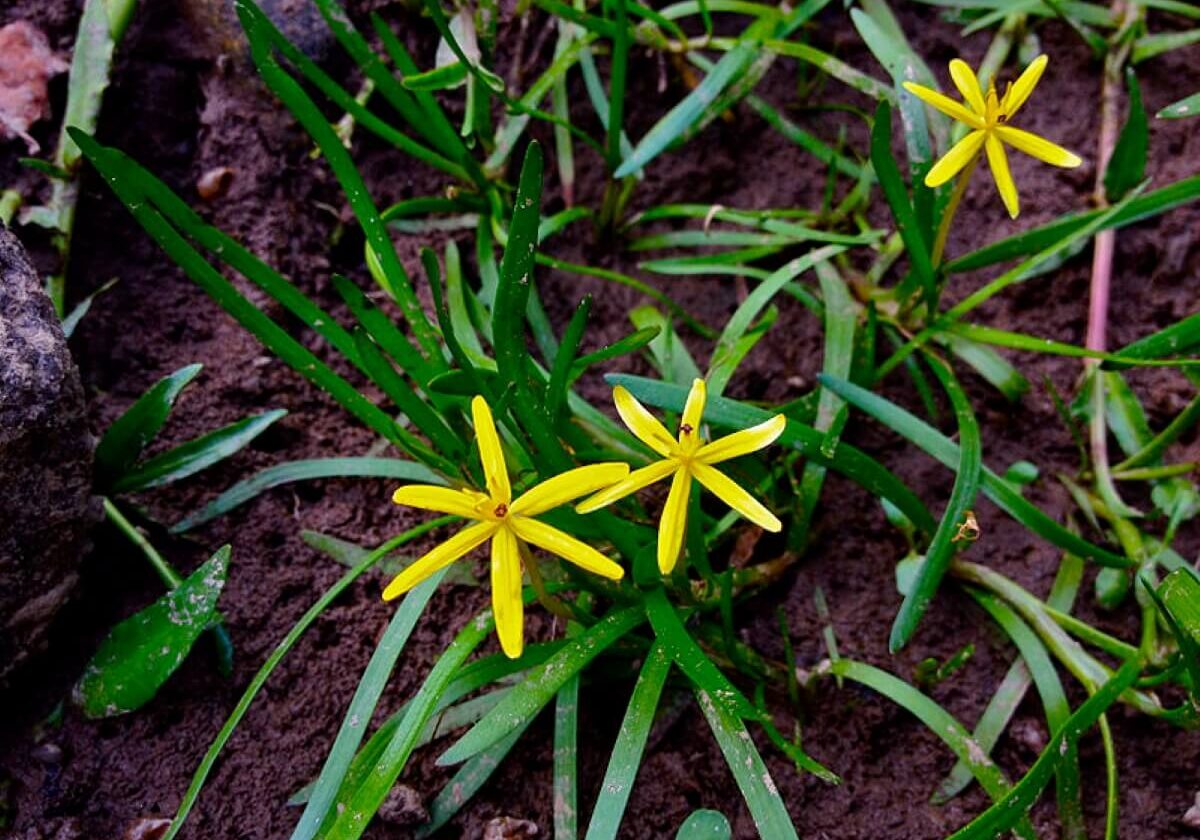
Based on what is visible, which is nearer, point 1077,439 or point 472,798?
point 472,798

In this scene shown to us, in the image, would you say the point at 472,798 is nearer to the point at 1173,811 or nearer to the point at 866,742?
the point at 866,742

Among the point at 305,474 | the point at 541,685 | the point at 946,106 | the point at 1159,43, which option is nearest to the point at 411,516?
the point at 305,474

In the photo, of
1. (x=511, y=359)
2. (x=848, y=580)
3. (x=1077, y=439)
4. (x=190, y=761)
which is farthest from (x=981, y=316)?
(x=190, y=761)

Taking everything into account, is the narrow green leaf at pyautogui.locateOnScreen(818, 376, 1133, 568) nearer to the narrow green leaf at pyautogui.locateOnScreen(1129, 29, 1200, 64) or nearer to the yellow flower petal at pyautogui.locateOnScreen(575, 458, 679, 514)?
the yellow flower petal at pyautogui.locateOnScreen(575, 458, 679, 514)

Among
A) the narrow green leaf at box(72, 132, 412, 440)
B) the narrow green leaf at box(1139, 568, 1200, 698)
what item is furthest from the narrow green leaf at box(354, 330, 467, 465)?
the narrow green leaf at box(1139, 568, 1200, 698)

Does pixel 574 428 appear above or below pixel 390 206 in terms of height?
below

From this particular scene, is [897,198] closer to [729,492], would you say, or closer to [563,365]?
[563,365]

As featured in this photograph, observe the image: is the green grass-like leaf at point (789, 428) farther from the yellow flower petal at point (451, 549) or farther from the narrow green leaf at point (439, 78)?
the narrow green leaf at point (439, 78)
